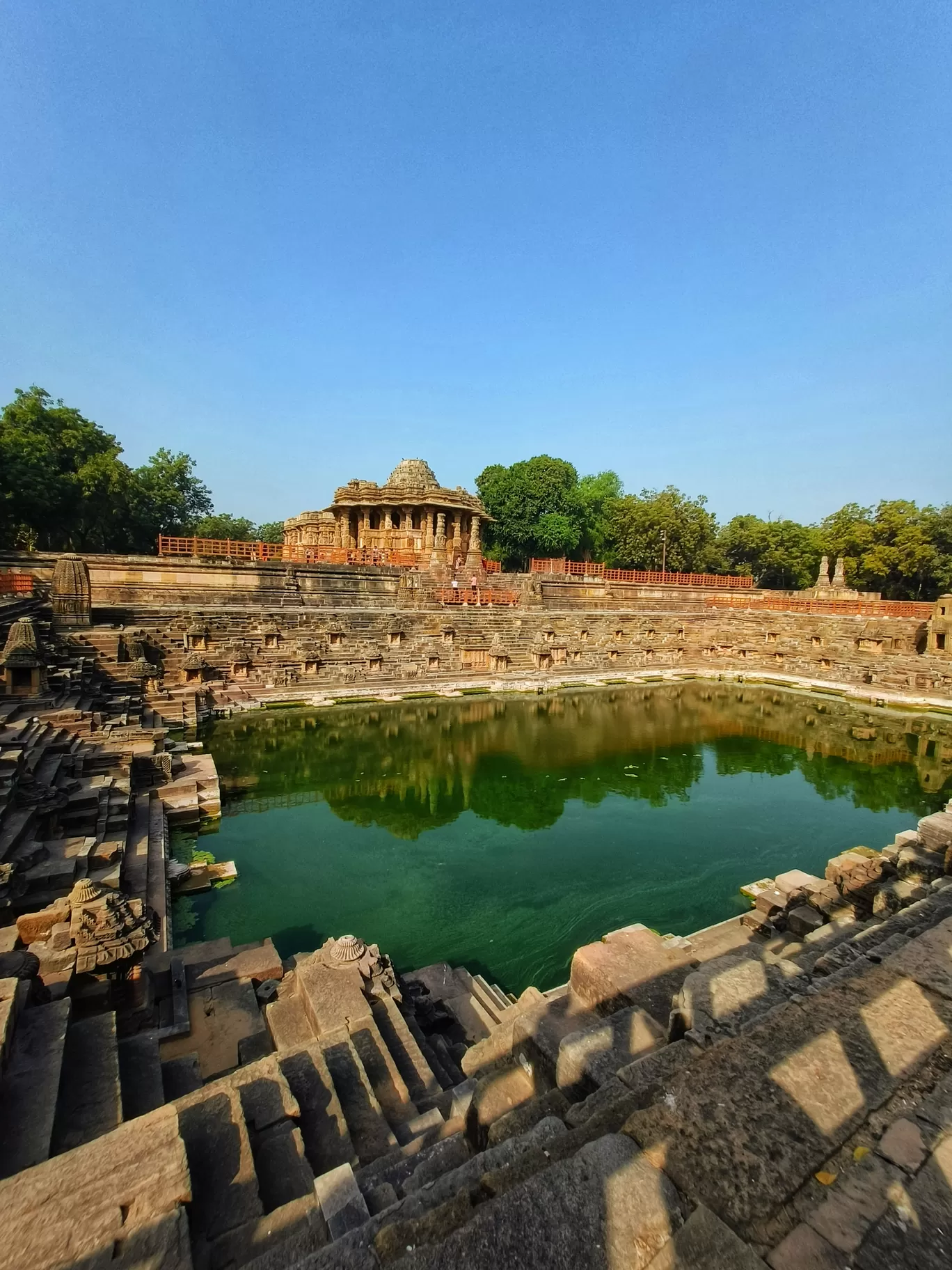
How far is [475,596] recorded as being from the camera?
80.2ft

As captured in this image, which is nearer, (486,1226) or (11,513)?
(486,1226)

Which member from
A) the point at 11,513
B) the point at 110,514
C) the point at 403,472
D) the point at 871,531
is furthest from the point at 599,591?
the point at 11,513

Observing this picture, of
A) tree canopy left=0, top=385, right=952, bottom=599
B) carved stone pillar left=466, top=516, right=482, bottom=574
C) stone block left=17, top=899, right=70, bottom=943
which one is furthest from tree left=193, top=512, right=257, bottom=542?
stone block left=17, top=899, right=70, bottom=943

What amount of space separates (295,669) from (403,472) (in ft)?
69.8

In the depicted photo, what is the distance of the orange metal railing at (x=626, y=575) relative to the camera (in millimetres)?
31577

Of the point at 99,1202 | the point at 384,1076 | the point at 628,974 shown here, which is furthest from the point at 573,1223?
the point at 628,974

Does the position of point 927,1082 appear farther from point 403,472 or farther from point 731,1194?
point 403,472

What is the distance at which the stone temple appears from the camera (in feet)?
6.40

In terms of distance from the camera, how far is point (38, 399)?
992 inches

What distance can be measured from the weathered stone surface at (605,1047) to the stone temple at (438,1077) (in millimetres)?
19

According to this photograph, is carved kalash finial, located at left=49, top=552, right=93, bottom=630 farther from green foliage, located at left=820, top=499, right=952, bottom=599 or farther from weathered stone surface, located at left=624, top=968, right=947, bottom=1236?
green foliage, located at left=820, top=499, right=952, bottom=599

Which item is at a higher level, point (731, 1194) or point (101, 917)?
point (731, 1194)

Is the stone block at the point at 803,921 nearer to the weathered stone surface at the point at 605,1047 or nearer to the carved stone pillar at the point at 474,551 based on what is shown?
the weathered stone surface at the point at 605,1047

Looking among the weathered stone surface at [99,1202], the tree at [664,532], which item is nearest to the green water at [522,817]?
the weathered stone surface at [99,1202]
